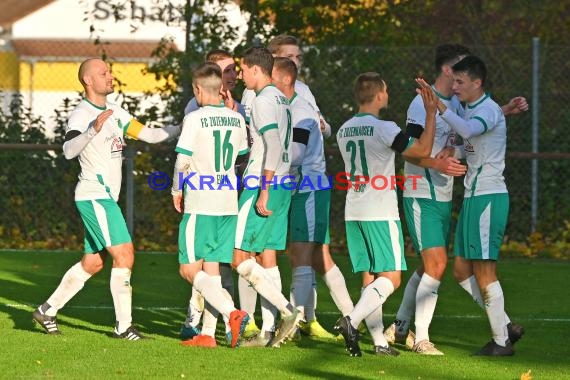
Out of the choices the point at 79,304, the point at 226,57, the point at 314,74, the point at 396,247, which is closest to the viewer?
the point at 396,247

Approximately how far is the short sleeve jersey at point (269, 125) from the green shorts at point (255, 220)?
0.43 feet

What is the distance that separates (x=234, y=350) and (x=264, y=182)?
113cm

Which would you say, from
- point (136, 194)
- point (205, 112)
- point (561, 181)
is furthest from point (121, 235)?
point (561, 181)

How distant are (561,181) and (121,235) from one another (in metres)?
8.59

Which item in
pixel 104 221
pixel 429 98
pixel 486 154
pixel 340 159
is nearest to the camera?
pixel 429 98

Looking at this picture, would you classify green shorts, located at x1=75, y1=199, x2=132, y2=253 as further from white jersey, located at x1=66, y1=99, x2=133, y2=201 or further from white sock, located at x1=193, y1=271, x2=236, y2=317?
white sock, located at x1=193, y1=271, x2=236, y2=317

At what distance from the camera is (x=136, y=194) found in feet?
54.8

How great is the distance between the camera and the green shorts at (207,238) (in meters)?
9.06

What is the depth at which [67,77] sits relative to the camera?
66.3 ft

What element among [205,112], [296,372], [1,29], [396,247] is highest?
[1,29]

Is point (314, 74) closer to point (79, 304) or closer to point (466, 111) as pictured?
point (79, 304)

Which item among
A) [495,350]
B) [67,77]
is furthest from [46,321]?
[67,77]

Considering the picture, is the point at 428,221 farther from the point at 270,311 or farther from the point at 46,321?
the point at 46,321

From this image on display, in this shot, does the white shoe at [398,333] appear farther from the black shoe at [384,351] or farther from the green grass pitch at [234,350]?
the black shoe at [384,351]
